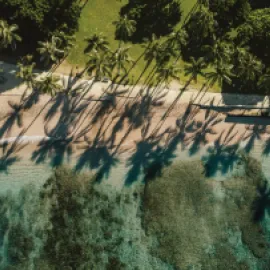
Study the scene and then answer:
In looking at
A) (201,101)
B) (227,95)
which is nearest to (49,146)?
(201,101)

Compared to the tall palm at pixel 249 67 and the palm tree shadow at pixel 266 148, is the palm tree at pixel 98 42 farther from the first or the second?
the palm tree shadow at pixel 266 148

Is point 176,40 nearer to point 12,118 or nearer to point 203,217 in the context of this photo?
point 12,118

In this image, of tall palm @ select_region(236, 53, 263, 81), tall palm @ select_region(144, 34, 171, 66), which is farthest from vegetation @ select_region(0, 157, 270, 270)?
tall palm @ select_region(144, 34, 171, 66)

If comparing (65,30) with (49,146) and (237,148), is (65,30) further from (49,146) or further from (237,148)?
(237,148)


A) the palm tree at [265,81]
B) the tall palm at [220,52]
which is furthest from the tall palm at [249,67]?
the tall palm at [220,52]

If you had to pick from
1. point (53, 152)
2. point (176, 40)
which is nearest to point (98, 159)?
point (53, 152)

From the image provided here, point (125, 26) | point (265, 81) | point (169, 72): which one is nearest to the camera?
point (125, 26)

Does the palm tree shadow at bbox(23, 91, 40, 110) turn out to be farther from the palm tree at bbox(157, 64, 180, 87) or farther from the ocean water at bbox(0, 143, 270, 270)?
the palm tree at bbox(157, 64, 180, 87)
